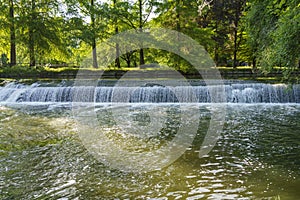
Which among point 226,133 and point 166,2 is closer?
point 226,133

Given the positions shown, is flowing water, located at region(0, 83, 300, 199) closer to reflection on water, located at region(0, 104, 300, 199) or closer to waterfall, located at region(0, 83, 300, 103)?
reflection on water, located at region(0, 104, 300, 199)

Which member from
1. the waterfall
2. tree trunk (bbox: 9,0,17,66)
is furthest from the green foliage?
the waterfall

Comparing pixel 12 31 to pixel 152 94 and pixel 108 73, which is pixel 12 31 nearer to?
pixel 108 73

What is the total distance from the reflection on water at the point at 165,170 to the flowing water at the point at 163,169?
13 mm

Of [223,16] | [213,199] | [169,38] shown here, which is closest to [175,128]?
[213,199]

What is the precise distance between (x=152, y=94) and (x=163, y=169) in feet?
28.7

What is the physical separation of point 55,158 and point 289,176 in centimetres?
402

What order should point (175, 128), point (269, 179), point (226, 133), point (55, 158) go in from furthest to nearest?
point (175, 128), point (226, 133), point (55, 158), point (269, 179)

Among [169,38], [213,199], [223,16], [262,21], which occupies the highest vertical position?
[223,16]

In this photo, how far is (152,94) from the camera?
13508mm

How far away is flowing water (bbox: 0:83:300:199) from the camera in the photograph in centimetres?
399

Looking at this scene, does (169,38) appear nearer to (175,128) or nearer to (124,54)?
(124,54)

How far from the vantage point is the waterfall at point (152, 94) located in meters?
12.9

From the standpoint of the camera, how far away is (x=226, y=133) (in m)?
7.25
